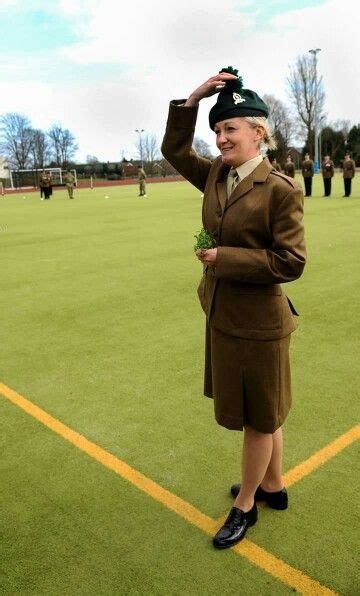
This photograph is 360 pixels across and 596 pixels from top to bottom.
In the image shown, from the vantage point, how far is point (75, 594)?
2271 mm

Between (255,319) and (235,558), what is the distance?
3.63 ft

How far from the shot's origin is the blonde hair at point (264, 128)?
2.21m

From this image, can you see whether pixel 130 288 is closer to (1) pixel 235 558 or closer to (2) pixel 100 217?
(1) pixel 235 558

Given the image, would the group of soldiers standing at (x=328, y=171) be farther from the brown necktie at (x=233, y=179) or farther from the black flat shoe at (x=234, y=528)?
the black flat shoe at (x=234, y=528)

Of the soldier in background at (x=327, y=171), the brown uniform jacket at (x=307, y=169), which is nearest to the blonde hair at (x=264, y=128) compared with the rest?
the soldier in background at (x=327, y=171)

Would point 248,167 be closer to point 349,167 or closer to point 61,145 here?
point 349,167

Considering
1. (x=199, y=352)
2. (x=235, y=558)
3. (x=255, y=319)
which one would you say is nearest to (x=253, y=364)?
(x=255, y=319)

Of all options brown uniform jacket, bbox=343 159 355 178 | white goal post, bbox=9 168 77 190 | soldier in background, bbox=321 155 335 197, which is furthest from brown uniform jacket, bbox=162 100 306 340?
white goal post, bbox=9 168 77 190

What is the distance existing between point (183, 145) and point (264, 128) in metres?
0.41

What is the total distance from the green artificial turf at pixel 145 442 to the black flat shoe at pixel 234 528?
0.05m

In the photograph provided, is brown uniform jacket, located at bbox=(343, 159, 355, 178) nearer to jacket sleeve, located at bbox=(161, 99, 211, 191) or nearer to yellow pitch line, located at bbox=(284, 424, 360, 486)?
yellow pitch line, located at bbox=(284, 424, 360, 486)

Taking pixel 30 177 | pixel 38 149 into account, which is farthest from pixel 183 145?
pixel 38 149

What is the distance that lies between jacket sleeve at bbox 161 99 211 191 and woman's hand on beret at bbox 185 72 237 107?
4 cm

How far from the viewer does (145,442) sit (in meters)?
3.42
